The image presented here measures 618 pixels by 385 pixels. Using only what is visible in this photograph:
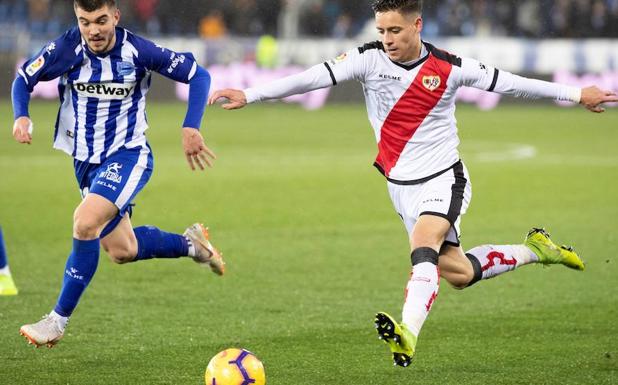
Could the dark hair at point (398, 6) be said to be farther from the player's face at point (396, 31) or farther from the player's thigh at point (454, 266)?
the player's thigh at point (454, 266)

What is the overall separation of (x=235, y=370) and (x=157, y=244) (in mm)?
2284

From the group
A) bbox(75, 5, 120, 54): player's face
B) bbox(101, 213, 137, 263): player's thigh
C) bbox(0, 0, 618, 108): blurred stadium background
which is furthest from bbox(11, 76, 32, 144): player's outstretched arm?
bbox(0, 0, 618, 108): blurred stadium background

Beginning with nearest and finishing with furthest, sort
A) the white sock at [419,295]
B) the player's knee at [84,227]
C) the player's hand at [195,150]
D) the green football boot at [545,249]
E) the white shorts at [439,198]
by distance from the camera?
the white sock at [419,295] → the white shorts at [439,198] → the player's hand at [195,150] → the player's knee at [84,227] → the green football boot at [545,249]

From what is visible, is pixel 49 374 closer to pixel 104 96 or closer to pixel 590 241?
pixel 104 96

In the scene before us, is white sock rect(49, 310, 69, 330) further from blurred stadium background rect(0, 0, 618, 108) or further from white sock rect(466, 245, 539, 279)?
blurred stadium background rect(0, 0, 618, 108)

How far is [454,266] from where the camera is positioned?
6629 mm

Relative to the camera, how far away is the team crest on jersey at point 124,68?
6.89m

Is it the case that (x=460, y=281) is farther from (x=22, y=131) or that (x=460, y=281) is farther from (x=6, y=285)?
(x=6, y=285)

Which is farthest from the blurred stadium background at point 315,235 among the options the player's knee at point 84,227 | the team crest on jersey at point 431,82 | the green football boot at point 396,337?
the team crest on jersey at point 431,82

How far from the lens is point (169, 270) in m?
9.68

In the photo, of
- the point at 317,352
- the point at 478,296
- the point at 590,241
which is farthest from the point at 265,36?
the point at 317,352

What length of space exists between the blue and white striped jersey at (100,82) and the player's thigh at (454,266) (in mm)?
1887

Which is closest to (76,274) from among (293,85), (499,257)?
(293,85)

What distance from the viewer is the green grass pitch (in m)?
→ 6.39
